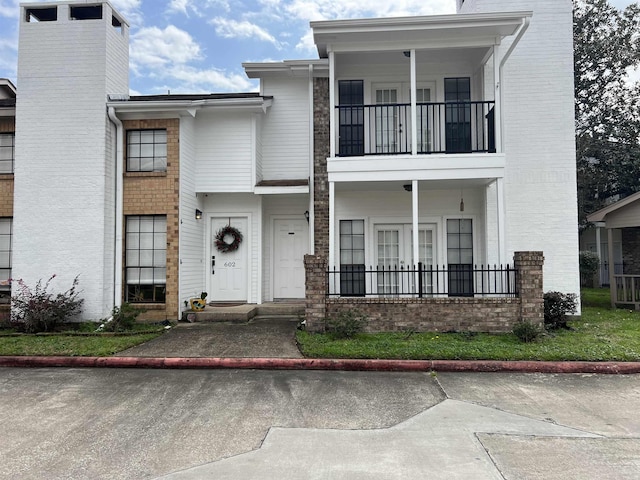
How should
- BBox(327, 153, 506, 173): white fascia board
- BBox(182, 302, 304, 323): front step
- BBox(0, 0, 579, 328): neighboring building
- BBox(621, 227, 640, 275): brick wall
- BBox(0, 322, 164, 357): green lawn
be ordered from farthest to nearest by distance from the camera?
1. BBox(621, 227, 640, 275): brick wall
2. BBox(182, 302, 304, 323): front step
3. BBox(0, 0, 579, 328): neighboring building
4. BBox(327, 153, 506, 173): white fascia board
5. BBox(0, 322, 164, 357): green lawn

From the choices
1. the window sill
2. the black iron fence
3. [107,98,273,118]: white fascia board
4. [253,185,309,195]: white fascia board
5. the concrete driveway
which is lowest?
the concrete driveway

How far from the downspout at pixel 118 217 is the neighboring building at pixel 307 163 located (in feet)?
0.14

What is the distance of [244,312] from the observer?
32.0 feet

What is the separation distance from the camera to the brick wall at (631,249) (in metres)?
13.9

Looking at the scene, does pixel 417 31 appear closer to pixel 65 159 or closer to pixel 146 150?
pixel 146 150

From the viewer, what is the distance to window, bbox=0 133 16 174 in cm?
1034

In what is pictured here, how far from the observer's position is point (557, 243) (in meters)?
10.1

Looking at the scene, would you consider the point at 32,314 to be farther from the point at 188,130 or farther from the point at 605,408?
the point at 605,408

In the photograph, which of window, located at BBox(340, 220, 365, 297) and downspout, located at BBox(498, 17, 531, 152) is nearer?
downspout, located at BBox(498, 17, 531, 152)

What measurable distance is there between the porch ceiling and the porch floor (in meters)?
3.04

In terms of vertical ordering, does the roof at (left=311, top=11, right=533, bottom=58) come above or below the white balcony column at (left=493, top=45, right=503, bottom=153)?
above

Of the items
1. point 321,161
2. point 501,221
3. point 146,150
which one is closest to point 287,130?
point 321,161

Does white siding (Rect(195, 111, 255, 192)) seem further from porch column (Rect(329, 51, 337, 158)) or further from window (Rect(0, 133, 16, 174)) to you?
window (Rect(0, 133, 16, 174))

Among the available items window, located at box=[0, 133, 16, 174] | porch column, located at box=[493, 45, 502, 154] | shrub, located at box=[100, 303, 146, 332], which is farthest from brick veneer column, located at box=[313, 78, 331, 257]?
window, located at box=[0, 133, 16, 174]
